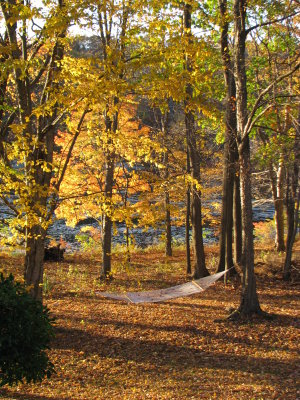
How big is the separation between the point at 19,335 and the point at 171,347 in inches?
137

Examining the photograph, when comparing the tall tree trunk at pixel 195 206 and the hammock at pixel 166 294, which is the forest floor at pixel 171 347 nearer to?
the hammock at pixel 166 294

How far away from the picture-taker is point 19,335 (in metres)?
3.52

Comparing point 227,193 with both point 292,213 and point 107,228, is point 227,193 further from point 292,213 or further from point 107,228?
point 107,228

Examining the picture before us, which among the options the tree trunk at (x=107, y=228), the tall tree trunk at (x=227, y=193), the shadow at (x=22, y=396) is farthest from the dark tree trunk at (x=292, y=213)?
the shadow at (x=22, y=396)

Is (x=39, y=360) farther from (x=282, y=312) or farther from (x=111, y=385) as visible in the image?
(x=282, y=312)

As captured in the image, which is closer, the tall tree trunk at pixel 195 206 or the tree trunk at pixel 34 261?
the tree trunk at pixel 34 261

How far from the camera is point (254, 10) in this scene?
7203mm

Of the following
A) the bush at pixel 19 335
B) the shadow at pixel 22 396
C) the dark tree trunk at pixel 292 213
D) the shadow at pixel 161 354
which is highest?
the dark tree trunk at pixel 292 213

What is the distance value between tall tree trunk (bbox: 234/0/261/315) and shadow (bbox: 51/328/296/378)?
1.08 m

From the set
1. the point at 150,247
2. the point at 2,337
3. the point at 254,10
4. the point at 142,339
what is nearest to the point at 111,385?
the point at 142,339

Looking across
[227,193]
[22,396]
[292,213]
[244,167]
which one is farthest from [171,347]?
[292,213]

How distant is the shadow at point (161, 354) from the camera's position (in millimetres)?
5629

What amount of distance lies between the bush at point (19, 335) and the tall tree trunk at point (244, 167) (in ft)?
14.7

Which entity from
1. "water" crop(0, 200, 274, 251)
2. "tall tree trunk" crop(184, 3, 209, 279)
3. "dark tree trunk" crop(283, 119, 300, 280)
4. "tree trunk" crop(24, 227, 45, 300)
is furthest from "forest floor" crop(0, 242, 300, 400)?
"water" crop(0, 200, 274, 251)
